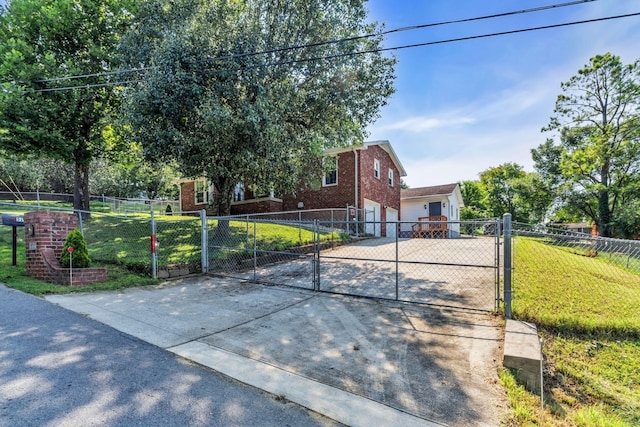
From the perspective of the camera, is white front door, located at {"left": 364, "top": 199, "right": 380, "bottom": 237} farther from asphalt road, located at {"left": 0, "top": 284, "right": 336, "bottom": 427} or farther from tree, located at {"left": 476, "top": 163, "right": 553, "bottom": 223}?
tree, located at {"left": 476, "top": 163, "right": 553, "bottom": 223}

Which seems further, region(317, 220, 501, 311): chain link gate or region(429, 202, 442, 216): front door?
region(429, 202, 442, 216): front door

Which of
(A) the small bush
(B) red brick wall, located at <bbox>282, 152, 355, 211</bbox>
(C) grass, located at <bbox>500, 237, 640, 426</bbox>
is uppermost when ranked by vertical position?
(B) red brick wall, located at <bbox>282, 152, 355, 211</bbox>

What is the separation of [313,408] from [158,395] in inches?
53.5

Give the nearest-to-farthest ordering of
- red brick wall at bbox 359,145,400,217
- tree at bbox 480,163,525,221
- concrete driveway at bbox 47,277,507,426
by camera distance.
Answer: concrete driveway at bbox 47,277,507,426, red brick wall at bbox 359,145,400,217, tree at bbox 480,163,525,221

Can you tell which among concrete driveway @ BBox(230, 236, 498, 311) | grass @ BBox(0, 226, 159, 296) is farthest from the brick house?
→ grass @ BBox(0, 226, 159, 296)

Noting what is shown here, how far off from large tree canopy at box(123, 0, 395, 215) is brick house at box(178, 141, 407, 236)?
149 inches

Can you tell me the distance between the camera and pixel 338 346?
425cm

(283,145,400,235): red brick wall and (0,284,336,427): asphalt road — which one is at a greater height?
(283,145,400,235): red brick wall

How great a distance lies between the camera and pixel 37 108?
1247 centimetres

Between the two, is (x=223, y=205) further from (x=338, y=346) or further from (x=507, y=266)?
(x=507, y=266)

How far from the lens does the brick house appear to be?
18484 millimetres

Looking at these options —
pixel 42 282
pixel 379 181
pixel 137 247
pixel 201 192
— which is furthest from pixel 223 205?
pixel 201 192

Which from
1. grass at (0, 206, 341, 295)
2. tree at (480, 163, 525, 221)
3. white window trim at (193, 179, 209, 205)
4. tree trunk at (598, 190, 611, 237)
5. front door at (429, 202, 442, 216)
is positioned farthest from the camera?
tree at (480, 163, 525, 221)

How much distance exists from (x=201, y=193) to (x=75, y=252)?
18030 mm
